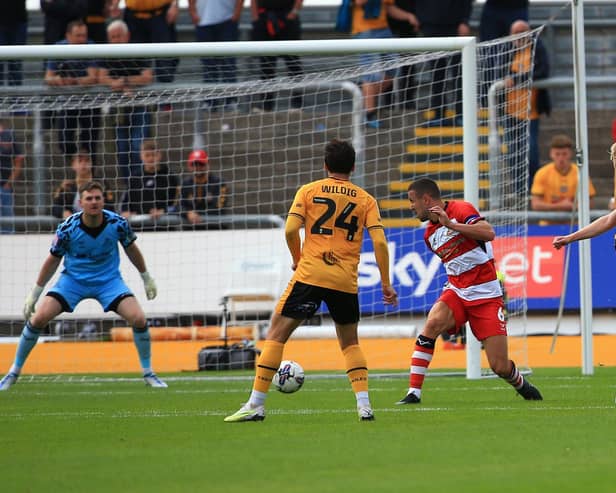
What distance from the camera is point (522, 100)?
61.5ft

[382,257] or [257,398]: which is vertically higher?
[382,257]

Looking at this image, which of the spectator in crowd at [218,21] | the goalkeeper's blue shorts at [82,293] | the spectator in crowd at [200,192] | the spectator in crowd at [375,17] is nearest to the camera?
the goalkeeper's blue shorts at [82,293]

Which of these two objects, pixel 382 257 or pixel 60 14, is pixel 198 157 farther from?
pixel 382 257

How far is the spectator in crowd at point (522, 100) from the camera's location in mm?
18000

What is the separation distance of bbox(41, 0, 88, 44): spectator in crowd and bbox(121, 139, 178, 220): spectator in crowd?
3974mm

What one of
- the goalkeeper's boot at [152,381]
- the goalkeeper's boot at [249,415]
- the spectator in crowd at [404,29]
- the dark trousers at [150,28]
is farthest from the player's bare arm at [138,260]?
the dark trousers at [150,28]

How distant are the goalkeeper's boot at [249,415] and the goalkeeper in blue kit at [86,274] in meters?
4.56

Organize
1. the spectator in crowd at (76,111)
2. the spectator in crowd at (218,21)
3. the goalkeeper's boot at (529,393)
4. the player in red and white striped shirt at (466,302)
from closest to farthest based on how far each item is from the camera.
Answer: the player in red and white striped shirt at (466,302) → the goalkeeper's boot at (529,393) → the spectator in crowd at (76,111) → the spectator in crowd at (218,21)

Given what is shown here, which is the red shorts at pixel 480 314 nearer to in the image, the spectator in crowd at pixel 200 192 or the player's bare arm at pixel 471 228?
the player's bare arm at pixel 471 228

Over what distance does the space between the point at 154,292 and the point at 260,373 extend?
5179mm

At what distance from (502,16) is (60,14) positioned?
24.2 ft

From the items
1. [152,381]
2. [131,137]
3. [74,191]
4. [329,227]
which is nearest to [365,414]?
[329,227]

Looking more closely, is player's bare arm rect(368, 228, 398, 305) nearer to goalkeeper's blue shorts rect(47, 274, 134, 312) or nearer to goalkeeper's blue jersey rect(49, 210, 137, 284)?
goalkeeper's blue jersey rect(49, 210, 137, 284)

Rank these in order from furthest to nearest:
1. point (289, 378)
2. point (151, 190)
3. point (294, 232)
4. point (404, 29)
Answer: point (404, 29), point (151, 190), point (289, 378), point (294, 232)
